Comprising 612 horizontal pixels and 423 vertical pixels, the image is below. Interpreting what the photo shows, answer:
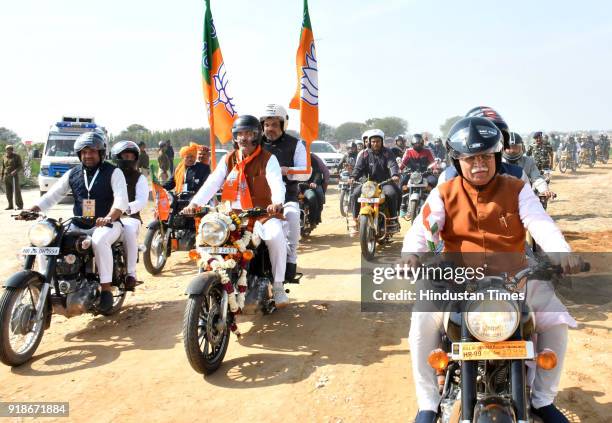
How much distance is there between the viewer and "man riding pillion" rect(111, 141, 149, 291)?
241 inches

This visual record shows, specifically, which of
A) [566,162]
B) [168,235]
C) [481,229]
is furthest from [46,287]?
[566,162]

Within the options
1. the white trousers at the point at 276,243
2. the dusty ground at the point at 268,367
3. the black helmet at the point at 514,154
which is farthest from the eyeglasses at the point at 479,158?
the black helmet at the point at 514,154

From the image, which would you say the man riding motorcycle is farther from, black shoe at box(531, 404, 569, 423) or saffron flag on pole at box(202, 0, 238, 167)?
black shoe at box(531, 404, 569, 423)

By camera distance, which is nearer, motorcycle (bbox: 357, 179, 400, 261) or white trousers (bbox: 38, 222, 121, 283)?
white trousers (bbox: 38, 222, 121, 283)

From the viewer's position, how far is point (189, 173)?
29.7 ft

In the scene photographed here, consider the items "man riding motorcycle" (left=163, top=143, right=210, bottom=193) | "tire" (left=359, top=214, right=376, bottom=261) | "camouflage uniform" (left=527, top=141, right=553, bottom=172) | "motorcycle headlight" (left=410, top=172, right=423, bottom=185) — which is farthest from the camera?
"camouflage uniform" (left=527, top=141, right=553, bottom=172)

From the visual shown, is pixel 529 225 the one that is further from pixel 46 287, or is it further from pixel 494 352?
pixel 46 287

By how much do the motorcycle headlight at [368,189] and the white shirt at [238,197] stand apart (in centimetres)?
338

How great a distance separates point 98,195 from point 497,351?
4.64 meters

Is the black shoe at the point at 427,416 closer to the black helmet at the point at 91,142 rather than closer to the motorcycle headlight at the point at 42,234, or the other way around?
the motorcycle headlight at the point at 42,234

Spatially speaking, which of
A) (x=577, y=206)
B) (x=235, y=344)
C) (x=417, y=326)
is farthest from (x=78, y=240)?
(x=577, y=206)

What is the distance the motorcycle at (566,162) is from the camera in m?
A: 28.3

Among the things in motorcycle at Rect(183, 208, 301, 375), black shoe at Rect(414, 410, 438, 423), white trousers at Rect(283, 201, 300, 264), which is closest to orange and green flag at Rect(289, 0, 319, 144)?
white trousers at Rect(283, 201, 300, 264)

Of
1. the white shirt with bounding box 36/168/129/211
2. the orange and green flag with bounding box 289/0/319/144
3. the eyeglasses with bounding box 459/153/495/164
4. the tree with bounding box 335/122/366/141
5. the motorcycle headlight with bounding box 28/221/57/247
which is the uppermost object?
the tree with bounding box 335/122/366/141
